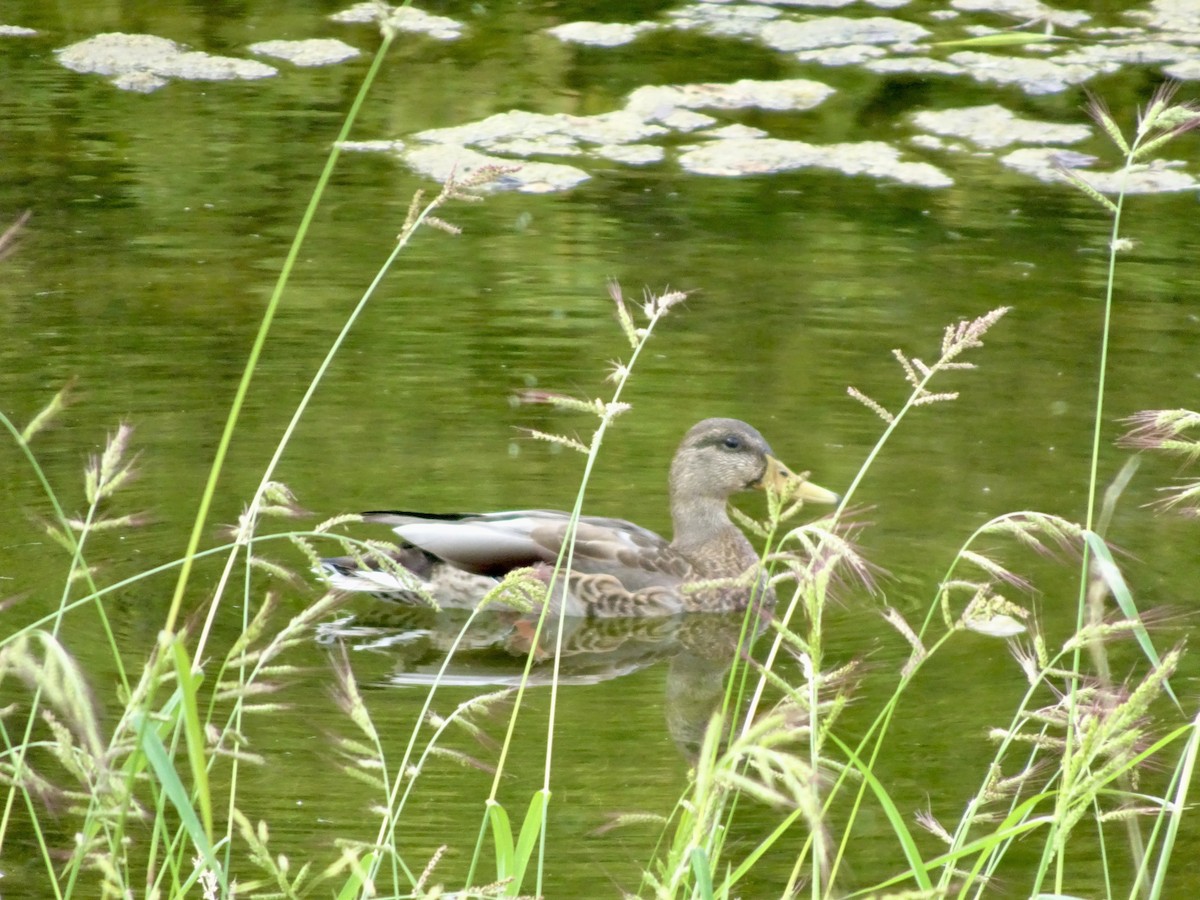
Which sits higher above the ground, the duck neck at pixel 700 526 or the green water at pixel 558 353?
the green water at pixel 558 353

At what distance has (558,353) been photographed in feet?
25.3

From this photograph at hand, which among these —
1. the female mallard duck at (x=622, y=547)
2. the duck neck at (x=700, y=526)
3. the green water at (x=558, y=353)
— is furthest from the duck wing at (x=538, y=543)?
the green water at (x=558, y=353)

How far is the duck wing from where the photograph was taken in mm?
5902

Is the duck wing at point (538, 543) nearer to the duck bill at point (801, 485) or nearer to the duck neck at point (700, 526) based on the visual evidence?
the duck neck at point (700, 526)

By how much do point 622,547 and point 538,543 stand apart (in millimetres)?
364

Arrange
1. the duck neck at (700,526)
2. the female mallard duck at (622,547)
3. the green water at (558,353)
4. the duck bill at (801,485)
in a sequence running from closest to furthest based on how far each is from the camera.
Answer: the green water at (558,353) < the duck bill at (801,485) < the female mallard duck at (622,547) < the duck neck at (700,526)

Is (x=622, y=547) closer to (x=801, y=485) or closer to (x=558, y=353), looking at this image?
(x=801, y=485)

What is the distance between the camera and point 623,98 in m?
11.9

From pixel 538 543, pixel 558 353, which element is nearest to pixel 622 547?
pixel 538 543

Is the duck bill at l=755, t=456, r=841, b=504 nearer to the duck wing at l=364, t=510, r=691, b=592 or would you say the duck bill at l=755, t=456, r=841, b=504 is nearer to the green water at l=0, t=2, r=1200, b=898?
the green water at l=0, t=2, r=1200, b=898

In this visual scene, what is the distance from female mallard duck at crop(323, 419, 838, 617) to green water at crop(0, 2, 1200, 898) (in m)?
0.28

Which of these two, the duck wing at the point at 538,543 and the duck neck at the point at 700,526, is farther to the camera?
the duck neck at the point at 700,526

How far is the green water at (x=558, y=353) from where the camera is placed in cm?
479

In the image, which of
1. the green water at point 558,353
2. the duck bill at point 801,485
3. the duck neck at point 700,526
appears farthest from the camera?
the duck neck at point 700,526
